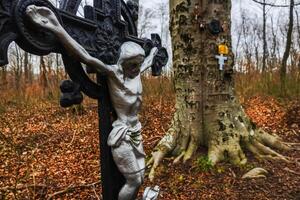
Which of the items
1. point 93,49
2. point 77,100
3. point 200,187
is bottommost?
point 200,187

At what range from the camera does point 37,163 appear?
571 cm

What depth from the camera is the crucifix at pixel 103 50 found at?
185cm

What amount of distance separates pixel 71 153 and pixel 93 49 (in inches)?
167

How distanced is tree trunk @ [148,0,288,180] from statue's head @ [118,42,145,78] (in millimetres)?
2491

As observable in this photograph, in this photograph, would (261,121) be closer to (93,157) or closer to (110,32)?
(93,157)

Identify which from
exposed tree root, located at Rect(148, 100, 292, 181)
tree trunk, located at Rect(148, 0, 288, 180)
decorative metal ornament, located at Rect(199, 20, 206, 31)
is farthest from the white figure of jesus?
decorative metal ornament, located at Rect(199, 20, 206, 31)

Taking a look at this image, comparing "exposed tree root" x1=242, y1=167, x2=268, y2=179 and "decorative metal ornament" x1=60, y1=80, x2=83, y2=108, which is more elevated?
"decorative metal ornament" x1=60, y1=80, x2=83, y2=108

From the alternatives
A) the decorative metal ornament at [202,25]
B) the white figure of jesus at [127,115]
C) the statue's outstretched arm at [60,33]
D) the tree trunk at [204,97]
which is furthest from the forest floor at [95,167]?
the decorative metal ornament at [202,25]

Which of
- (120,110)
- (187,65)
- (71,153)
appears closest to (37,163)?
(71,153)

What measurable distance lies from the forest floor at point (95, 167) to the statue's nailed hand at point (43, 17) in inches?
66.3

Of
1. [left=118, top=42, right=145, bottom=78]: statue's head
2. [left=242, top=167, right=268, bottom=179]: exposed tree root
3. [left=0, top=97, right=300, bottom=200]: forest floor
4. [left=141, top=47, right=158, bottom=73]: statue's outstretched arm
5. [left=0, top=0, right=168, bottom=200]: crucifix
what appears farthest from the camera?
[left=242, top=167, right=268, bottom=179]: exposed tree root

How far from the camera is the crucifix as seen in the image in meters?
1.85

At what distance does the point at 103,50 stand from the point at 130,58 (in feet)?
0.61

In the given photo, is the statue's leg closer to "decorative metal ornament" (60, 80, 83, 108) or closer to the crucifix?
the crucifix
